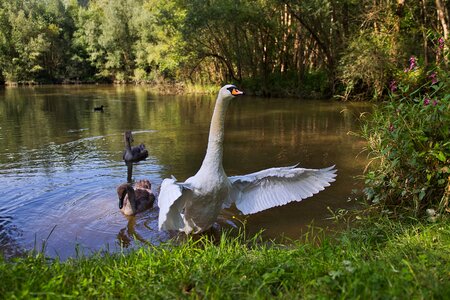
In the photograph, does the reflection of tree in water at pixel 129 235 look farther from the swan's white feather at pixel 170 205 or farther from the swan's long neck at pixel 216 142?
the swan's long neck at pixel 216 142

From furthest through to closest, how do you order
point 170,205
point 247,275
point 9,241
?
point 9,241 < point 170,205 < point 247,275

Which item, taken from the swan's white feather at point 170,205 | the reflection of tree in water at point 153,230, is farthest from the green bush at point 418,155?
the swan's white feather at point 170,205

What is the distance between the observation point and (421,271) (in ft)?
9.77

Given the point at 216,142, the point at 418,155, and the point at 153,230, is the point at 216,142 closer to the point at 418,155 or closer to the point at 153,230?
the point at 153,230

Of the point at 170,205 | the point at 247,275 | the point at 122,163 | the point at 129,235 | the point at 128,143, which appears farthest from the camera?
the point at 122,163

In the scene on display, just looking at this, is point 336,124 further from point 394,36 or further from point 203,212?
point 203,212

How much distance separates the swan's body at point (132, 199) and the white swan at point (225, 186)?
137 centimetres

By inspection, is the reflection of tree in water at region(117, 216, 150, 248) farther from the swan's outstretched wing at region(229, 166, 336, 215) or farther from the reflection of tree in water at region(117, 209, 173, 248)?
the swan's outstretched wing at region(229, 166, 336, 215)

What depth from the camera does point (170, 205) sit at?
4289 millimetres

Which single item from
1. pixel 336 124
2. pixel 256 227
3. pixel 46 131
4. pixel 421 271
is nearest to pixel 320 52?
pixel 336 124

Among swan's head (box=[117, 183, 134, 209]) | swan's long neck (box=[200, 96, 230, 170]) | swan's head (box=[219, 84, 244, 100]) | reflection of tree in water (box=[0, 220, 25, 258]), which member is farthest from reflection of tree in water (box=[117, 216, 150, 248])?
swan's head (box=[219, 84, 244, 100])

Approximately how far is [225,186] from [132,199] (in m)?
2.14

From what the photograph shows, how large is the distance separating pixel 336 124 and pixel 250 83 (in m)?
16.4

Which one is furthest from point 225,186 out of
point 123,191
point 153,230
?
point 123,191
